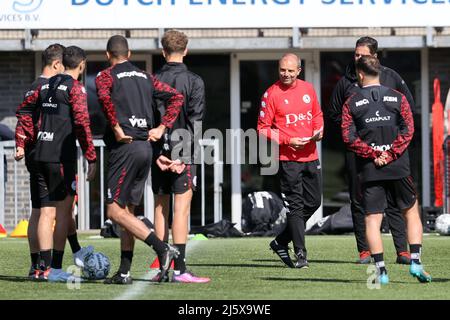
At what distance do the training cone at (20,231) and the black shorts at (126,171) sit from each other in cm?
756

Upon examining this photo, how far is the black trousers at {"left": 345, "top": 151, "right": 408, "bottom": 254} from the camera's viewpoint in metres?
11.0

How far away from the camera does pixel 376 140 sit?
8930 millimetres

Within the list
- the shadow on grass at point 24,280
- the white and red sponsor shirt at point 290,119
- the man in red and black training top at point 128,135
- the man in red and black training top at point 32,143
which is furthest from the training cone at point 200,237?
the man in red and black training top at point 128,135

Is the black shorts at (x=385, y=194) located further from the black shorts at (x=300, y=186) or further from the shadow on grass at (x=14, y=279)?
the shadow on grass at (x=14, y=279)

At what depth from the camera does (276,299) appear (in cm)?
779

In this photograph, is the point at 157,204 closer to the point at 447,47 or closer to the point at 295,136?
the point at 295,136

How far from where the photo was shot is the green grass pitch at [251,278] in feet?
26.7

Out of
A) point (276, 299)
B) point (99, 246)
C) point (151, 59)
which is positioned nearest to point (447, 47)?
point (151, 59)

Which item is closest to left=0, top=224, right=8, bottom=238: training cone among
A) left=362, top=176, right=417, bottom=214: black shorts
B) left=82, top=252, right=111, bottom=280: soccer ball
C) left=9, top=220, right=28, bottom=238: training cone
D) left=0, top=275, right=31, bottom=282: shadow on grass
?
left=9, top=220, right=28, bottom=238: training cone

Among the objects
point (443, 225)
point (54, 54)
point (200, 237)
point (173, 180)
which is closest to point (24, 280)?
point (173, 180)

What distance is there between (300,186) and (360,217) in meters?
0.83

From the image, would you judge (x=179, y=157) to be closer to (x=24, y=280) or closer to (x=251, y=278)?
(x=251, y=278)

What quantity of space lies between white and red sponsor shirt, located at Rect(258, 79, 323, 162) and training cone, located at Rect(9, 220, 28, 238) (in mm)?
6350

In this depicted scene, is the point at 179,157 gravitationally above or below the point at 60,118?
below
